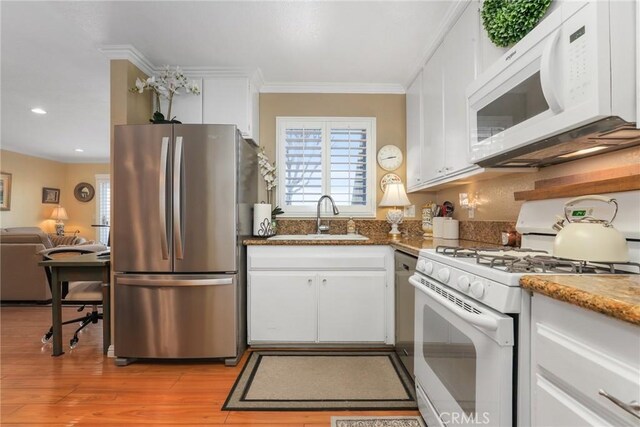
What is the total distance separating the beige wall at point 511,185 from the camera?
127 cm

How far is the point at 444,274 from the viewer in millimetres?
1338

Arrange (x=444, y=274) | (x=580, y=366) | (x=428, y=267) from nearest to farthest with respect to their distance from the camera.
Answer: (x=580, y=366)
(x=444, y=274)
(x=428, y=267)

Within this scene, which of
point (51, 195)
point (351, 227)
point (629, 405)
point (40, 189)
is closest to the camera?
point (629, 405)

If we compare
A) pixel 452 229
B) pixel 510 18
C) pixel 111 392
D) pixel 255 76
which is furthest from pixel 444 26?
pixel 111 392

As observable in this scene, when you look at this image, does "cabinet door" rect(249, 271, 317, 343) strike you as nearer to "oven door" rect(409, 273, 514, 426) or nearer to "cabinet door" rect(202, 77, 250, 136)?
"oven door" rect(409, 273, 514, 426)

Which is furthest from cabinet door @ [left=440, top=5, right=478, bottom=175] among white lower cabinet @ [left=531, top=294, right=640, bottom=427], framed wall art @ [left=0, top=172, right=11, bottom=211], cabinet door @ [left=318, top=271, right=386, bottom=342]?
framed wall art @ [left=0, top=172, right=11, bottom=211]

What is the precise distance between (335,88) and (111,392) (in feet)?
9.69

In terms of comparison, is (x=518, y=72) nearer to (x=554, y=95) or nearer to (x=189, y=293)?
(x=554, y=95)

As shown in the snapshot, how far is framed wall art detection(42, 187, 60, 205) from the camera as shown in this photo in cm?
680

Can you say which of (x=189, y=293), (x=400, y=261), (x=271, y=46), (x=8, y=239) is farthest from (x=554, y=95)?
(x=8, y=239)

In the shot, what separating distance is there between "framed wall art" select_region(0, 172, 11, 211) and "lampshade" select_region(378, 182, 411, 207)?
6923 mm

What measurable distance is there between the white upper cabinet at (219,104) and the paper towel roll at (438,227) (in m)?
1.76

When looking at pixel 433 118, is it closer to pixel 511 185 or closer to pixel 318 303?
pixel 511 185

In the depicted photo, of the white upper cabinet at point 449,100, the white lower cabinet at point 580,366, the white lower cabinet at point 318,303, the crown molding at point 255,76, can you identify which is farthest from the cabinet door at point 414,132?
the white lower cabinet at point 580,366
